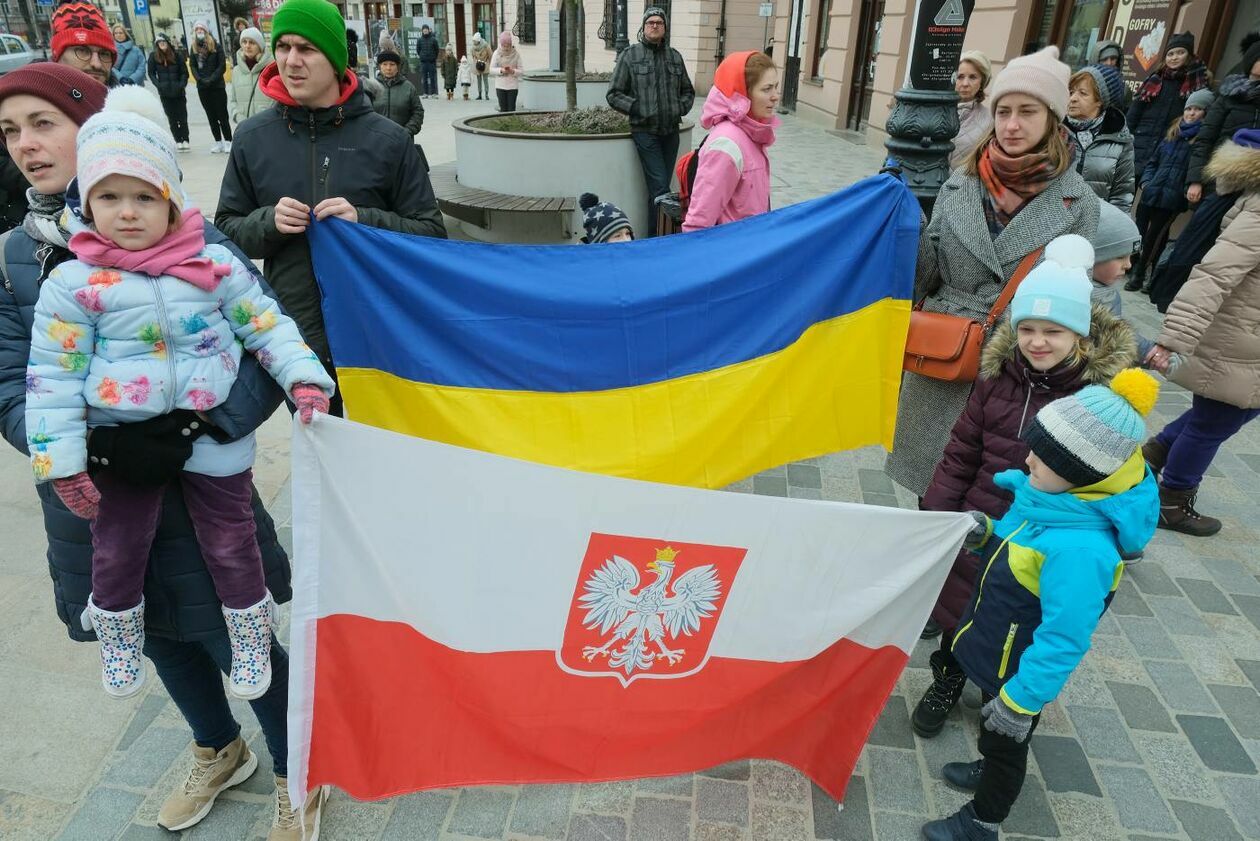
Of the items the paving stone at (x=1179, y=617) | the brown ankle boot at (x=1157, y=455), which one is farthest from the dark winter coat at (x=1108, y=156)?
the paving stone at (x=1179, y=617)

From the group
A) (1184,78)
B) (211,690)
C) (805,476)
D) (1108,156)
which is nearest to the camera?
(211,690)

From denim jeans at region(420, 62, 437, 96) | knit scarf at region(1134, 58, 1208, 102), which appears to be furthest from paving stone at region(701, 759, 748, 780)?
denim jeans at region(420, 62, 437, 96)

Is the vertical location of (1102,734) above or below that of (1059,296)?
below

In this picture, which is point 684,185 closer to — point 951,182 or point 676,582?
point 951,182

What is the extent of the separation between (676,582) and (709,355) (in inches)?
48.3

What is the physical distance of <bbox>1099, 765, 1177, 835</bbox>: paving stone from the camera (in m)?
2.59

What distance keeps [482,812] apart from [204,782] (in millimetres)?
849

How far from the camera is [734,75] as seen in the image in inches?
162

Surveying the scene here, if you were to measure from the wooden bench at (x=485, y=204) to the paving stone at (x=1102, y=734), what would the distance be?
588cm

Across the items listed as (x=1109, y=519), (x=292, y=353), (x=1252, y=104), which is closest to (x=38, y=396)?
(x=292, y=353)

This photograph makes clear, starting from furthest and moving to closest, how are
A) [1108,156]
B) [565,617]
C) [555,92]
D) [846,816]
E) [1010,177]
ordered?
[555,92] → [1108,156] → [1010,177] → [846,816] → [565,617]

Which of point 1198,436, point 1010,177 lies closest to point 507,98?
point 1198,436

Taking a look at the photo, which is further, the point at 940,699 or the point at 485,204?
the point at 485,204

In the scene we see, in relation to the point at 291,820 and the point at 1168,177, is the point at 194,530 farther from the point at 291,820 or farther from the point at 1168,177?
the point at 1168,177
